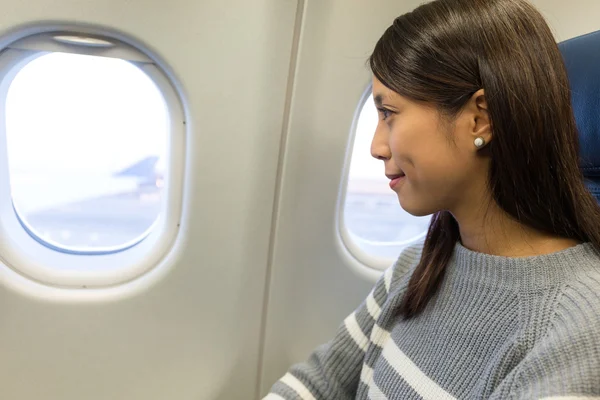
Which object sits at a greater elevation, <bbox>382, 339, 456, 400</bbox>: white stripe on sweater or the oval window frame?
the oval window frame

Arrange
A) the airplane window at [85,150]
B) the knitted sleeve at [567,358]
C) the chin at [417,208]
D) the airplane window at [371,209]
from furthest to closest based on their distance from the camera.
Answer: the airplane window at [371,209], the airplane window at [85,150], the chin at [417,208], the knitted sleeve at [567,358]

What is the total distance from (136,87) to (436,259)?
0.81 meters

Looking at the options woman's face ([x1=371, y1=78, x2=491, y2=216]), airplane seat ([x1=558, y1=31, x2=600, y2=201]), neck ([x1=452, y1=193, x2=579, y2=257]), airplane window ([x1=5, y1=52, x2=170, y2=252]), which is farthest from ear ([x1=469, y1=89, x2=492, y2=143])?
airplane window ([x1=5, y1=52, x2=170, y2=252])

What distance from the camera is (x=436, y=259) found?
865 mm

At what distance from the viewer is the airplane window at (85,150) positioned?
3.70ft

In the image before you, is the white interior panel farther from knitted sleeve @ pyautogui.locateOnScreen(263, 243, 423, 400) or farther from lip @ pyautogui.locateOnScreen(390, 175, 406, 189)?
lip @ pyautogui.locateOnScreen(390, 175, 406, 189)

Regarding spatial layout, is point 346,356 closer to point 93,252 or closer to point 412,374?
point 412,374

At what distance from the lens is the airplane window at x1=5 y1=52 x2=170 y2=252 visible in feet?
3.70

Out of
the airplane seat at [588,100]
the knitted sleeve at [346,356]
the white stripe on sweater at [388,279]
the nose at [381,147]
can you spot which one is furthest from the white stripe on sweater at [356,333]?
the airplane seat at [588,100]

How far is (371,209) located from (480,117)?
775mm

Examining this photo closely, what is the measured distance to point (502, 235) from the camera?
77 centimetres

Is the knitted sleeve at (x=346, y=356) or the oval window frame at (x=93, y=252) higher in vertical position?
the oval window frame at (x=93, y=252)

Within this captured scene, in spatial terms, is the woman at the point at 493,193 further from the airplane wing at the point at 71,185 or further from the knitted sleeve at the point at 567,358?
the airplane wing at the point at 71,185

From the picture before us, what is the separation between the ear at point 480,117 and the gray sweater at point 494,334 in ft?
0.65
